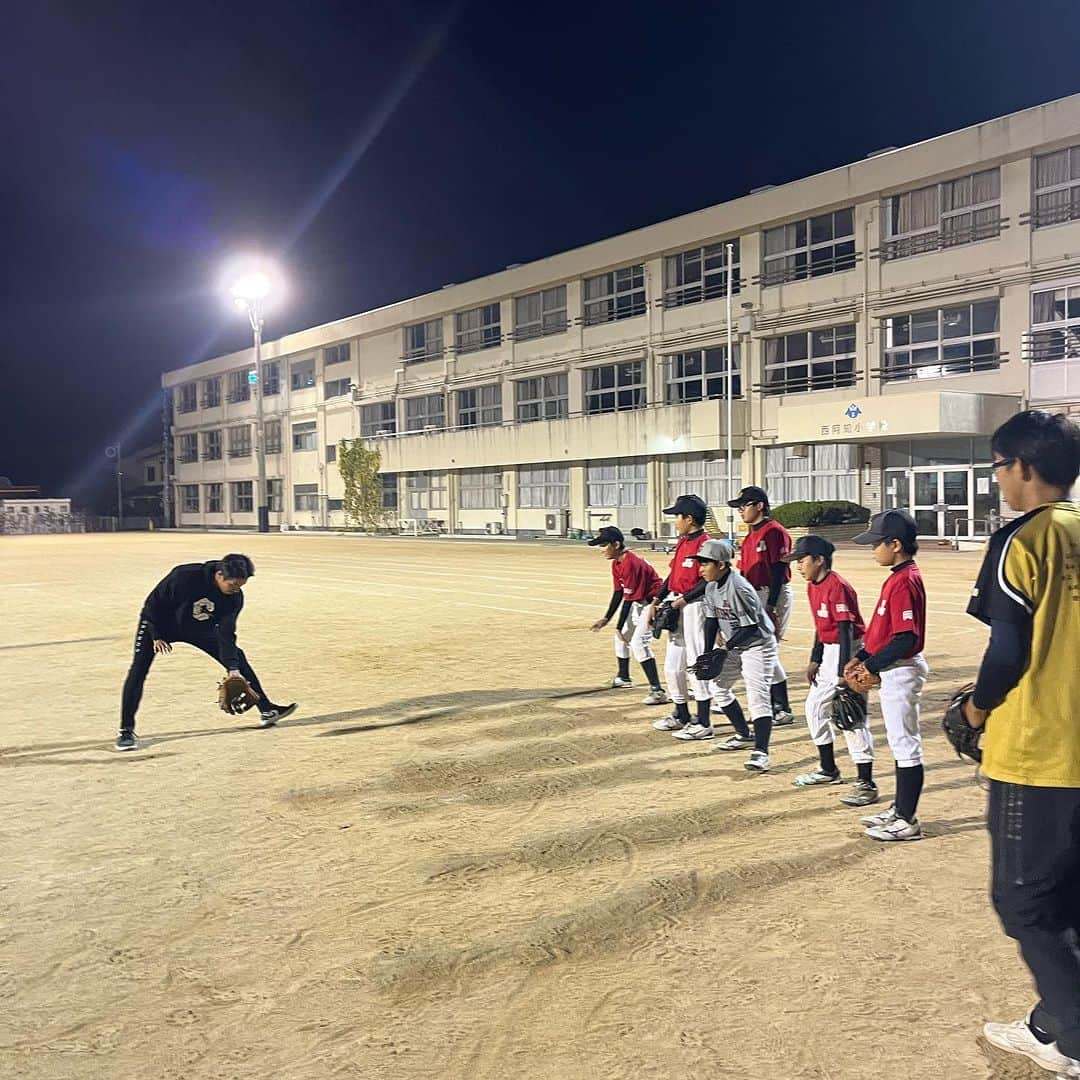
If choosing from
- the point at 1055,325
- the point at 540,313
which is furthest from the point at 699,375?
the point at 1055,325

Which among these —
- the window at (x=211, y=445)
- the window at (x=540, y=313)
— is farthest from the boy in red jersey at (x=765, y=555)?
the window at (x=211, y=445)

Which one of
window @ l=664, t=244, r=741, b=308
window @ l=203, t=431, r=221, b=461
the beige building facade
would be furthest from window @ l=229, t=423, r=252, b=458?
window @ l=664, t=244, r=741, b=308

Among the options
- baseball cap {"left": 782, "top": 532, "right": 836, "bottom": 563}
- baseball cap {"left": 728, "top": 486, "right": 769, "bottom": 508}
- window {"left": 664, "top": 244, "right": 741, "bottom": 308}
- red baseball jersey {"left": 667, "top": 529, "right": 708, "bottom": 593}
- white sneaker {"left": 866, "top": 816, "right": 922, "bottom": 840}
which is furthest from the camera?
window {"left": 664, "top": 244, "right": 741, "bottom": 308}

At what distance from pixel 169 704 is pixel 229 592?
2306 millimetres

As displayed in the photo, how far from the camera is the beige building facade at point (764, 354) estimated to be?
31969mm

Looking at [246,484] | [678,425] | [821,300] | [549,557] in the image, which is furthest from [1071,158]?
[246,484]

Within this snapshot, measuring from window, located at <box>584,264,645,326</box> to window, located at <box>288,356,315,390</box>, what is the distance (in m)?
27.4

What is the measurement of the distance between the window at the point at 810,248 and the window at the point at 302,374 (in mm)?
38240

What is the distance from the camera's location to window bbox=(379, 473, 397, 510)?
60.9m

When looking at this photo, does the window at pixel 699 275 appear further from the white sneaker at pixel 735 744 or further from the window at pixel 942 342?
the white sneaker at pixel 735 744

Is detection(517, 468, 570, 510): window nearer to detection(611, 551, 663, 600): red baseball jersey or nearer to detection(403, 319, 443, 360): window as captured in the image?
detection(403, 319, 443, 360): window

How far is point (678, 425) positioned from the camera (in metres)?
42.1

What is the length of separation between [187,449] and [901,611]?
86624 mm

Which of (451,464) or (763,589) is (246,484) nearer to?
(451,464)
